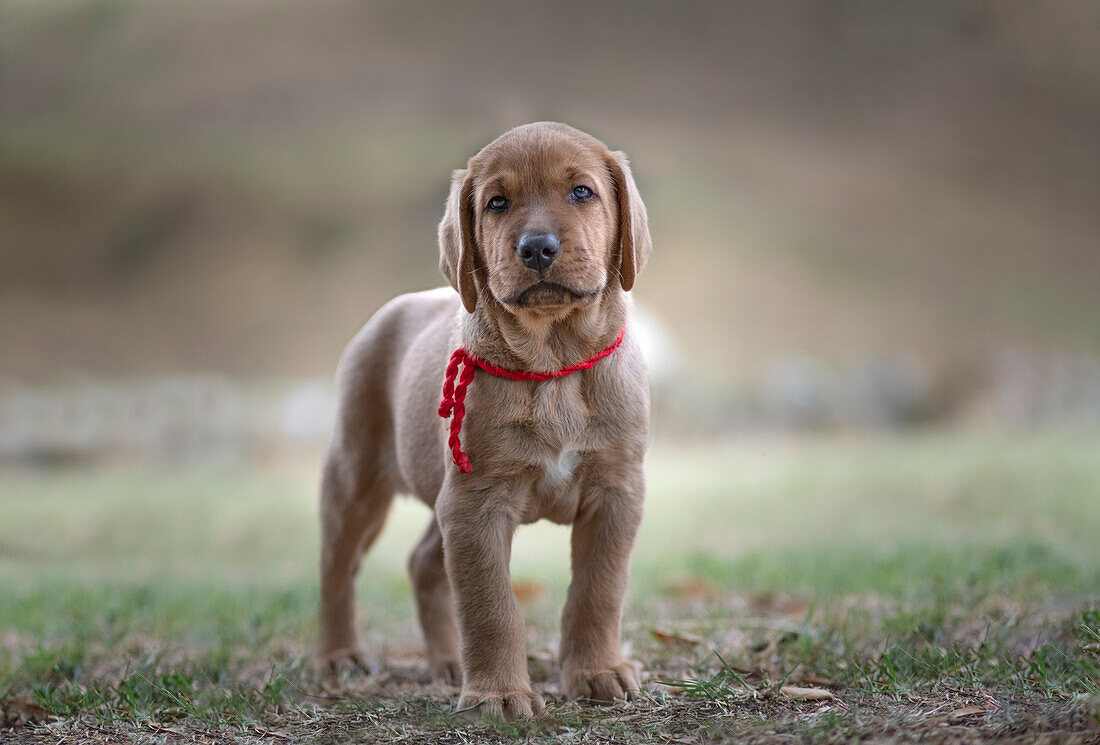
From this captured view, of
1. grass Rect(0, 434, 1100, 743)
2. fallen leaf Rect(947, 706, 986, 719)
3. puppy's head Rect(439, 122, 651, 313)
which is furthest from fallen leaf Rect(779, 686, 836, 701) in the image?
puppy's head Rect(439, 122, 651, 313)

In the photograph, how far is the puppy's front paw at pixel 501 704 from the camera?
325 centimetres

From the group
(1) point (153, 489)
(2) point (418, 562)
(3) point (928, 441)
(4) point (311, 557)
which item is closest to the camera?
(2) point (418, 562)

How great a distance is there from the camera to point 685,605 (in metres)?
5.49

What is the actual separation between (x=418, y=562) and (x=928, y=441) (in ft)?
26.6

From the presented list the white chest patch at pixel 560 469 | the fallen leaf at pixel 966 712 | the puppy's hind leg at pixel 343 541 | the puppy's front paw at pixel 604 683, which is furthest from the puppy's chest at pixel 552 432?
the fallen leaf at pixel 966 712

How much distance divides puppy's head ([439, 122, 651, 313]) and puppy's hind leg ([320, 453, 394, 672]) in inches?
46.4

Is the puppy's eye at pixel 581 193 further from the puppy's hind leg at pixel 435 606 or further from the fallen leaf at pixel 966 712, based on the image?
the fallen leaf at pixel 966 712

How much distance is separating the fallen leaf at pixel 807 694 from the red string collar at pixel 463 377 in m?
1.17

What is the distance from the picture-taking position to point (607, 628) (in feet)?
11.8

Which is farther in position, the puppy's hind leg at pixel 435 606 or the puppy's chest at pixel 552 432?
the puppy's hind leg at pixel 435 606

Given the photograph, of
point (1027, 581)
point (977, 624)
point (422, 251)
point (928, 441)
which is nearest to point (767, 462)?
point (928, 441)

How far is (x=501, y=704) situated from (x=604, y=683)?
1.21 ft

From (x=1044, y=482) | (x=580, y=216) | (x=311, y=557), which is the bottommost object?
(x=311, y=557)

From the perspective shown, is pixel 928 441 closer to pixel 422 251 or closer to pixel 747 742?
pixel 422 251
